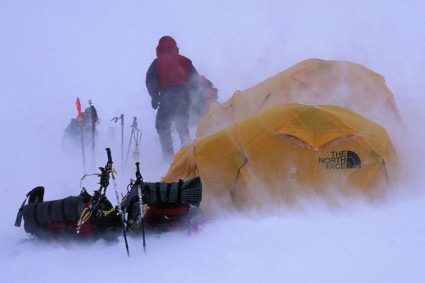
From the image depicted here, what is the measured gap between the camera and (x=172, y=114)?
8906 millimetres

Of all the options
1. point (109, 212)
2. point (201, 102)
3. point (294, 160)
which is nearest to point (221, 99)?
point (201, 102)

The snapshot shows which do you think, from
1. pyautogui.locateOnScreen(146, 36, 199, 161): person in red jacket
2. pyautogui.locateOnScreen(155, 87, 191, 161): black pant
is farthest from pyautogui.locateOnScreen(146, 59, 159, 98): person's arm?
pyautogui.locateOnScreen(155, 87, 191, 161): black pant

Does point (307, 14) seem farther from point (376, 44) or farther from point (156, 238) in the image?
point (156, 238)

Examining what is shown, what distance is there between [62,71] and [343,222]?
17195 mm

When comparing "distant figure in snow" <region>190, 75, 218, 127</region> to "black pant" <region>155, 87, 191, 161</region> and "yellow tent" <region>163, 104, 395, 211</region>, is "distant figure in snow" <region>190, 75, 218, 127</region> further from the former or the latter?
"yellow tent" <region>163, 104, 395, 211</region>

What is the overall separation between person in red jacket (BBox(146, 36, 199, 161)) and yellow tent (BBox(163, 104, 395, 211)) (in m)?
3.48

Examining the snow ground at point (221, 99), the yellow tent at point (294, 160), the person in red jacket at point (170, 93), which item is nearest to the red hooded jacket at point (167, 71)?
the person in red jacket at point (170, 93)

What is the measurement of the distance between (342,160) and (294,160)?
0.58 metres

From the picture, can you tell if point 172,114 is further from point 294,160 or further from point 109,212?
point 109,212

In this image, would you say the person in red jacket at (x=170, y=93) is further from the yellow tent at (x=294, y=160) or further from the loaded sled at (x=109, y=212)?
the loaded sled at (x=109, y=212)

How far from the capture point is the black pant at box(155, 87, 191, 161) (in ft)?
28.9

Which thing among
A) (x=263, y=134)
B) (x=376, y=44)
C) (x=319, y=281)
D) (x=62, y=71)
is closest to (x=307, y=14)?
(x=376, y=44)

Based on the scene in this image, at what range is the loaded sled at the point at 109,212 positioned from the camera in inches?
183

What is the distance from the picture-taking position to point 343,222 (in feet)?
15.0
